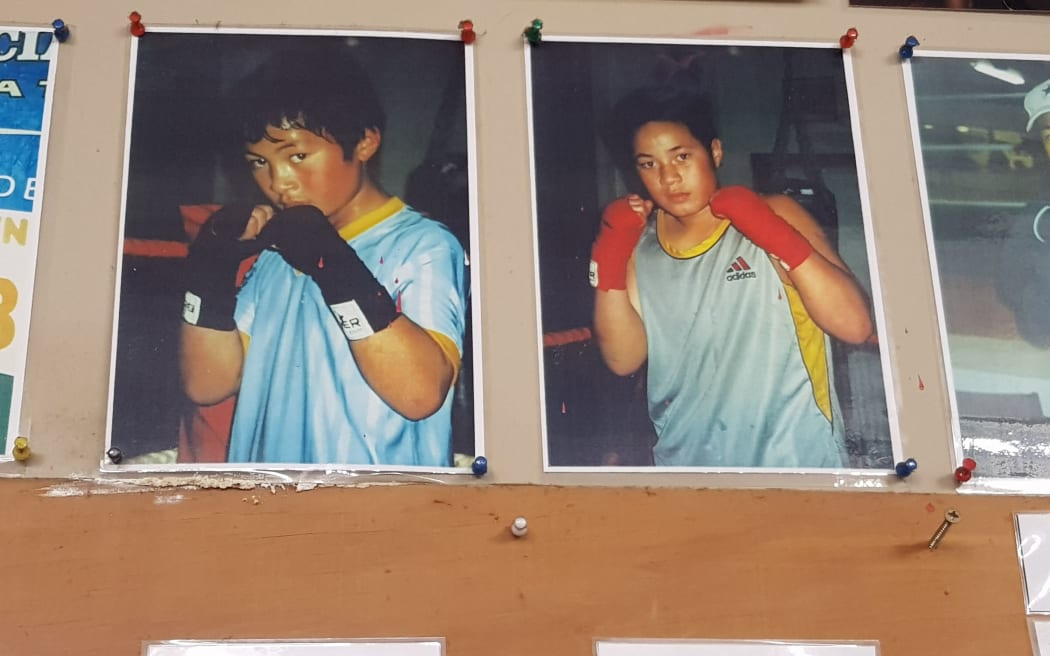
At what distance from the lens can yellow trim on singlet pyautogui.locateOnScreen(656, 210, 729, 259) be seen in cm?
117

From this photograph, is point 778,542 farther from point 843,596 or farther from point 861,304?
point 861,304

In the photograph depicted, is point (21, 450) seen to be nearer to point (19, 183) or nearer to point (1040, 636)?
point (19, 183)

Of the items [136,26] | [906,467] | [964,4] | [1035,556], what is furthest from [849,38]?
[136,26]

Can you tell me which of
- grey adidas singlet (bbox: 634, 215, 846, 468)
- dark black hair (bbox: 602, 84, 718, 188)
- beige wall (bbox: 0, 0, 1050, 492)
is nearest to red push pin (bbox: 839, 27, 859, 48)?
beige wall (bbox: 0, 0, 1050, 492)

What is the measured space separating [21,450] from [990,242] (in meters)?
1.06

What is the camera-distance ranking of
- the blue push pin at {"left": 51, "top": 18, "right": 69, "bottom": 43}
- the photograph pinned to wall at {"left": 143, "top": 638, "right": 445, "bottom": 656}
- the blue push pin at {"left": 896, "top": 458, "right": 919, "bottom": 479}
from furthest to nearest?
the blue push pin at {"left": 51, "top": 18, "right": 69, "bottom": 43} < the blue push pin at {"left": 896, "top": 458, "right": 919, "bottom": 479} < the photograph pinned to wall at {"left": 143, "top": 638, "right": 445, "bottom": 656}

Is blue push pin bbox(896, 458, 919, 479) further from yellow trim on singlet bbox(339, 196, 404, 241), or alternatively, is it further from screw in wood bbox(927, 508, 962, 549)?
yellow trim on singlet bbox(339, 196, 404, 241)

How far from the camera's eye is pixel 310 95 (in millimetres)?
1208

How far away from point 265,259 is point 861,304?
2.13ft

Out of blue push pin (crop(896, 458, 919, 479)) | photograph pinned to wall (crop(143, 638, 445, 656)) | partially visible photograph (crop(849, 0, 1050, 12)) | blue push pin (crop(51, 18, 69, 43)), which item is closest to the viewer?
photograph pinned to wall (crop(143, 638, 445, 656))

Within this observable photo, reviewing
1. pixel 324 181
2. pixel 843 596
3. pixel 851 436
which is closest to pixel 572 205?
pixel 324 181

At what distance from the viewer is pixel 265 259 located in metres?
1.14

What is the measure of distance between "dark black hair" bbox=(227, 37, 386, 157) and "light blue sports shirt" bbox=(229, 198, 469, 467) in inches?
4.4

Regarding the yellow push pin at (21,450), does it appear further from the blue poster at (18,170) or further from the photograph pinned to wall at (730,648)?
the photograph pinned to wall at (730,648)
